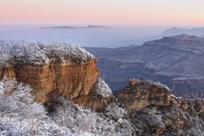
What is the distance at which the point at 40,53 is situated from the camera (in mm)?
56625

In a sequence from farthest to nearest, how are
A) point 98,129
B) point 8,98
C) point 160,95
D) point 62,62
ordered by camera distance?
point 160,95, point 62,62, point 98,129, point 8,98

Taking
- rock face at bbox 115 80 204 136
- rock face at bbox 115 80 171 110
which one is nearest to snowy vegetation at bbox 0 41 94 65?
rock face at bbox 115 80 171 110

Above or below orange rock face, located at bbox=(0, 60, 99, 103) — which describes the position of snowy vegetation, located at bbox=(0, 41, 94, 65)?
above

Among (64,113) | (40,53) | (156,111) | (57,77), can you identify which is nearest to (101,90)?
(57,77)

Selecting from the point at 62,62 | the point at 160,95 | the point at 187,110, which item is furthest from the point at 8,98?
the point at 187,110

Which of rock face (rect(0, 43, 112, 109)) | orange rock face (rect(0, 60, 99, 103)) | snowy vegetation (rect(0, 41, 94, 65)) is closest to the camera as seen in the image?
orange rock face (rect(0, 60, 99, 103))

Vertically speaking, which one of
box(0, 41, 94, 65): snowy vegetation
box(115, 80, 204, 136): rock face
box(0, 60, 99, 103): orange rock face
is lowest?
box(115, 80, 204, 136): rock face

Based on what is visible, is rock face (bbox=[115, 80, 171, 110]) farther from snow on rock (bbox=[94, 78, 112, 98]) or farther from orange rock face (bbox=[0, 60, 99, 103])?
orange rock face (bbox=[0, 60, 99, 103])

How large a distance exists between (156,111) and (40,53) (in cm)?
1883

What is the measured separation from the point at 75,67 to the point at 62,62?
255 cm

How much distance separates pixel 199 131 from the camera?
6825 centimetres

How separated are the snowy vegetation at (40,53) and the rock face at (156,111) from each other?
900 centimetres

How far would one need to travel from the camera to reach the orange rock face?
54.1m

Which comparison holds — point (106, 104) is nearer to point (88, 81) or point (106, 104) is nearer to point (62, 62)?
point (88, 81)
